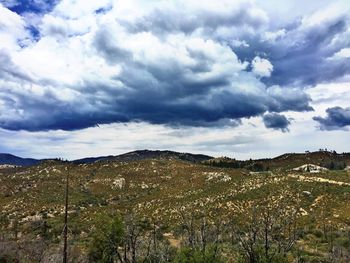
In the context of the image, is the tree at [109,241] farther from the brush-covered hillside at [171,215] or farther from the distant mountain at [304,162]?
the distant mountain at [304,162]

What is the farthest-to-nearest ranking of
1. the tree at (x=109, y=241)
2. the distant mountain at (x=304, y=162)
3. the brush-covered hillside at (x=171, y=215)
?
the distant mountain at (x=304, y=162), the brush-covered hillside at (x=171, y=215), the tree at (x=109, y=241)

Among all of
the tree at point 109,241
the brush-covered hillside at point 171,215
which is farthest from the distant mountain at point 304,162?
the tree at point 109,241

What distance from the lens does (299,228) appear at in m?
Result: 67.2

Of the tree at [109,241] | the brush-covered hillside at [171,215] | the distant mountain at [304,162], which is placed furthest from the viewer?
the distant mountain at [304,162]

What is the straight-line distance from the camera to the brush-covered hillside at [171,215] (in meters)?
49.9

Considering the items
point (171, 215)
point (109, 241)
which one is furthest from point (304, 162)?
point (109, 241)

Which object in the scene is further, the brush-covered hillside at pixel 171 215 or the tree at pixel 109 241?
the brush-covered hillside at pixel 171 215

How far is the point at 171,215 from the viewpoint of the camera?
78.6 m

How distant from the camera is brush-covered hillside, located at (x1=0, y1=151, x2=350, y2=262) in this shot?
164 feet

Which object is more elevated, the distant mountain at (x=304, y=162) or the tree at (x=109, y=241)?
the distant mountain at (x=304, y=162)

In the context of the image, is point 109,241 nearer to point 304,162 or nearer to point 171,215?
point 171,215

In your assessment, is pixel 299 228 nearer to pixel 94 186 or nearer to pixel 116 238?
pixel 116 238

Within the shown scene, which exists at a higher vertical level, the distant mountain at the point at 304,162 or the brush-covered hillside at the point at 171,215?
the distant mountain at the point at 304,162

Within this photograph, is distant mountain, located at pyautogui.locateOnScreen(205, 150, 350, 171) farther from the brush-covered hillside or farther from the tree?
the tree
